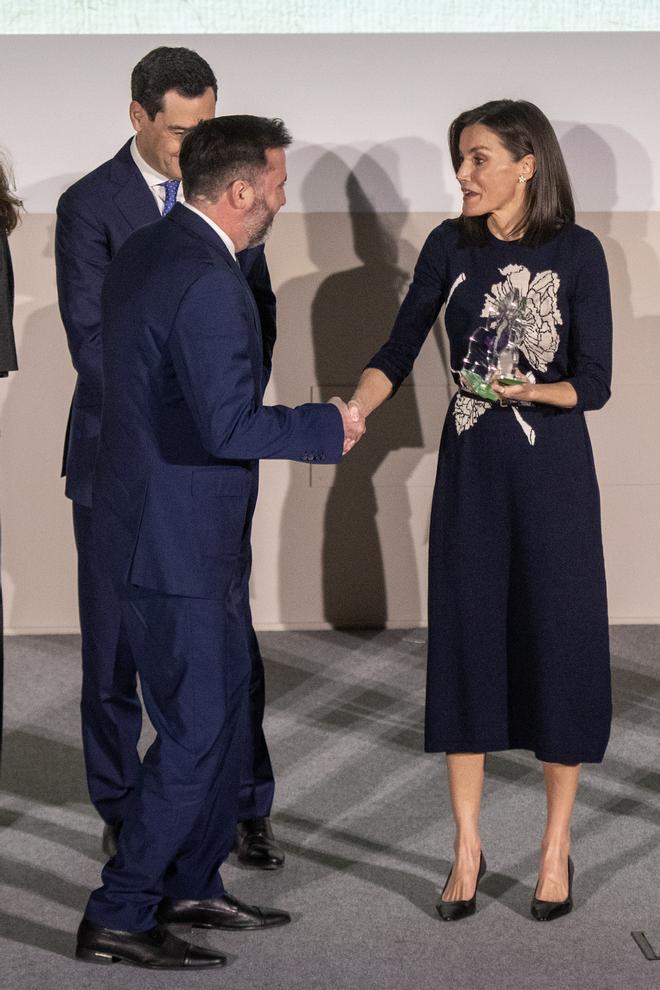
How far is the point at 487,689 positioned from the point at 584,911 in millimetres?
521

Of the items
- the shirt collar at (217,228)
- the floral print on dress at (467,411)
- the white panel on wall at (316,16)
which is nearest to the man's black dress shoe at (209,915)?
the floral print on dress at (467,411)

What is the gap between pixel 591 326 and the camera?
2.84 metres

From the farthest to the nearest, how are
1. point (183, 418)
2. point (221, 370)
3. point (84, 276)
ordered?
1. point (84, 276)
2. point (183, 418)
3. point (221, 370)

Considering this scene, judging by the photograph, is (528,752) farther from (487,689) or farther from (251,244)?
(251,244)

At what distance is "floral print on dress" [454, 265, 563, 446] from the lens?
2830 mm

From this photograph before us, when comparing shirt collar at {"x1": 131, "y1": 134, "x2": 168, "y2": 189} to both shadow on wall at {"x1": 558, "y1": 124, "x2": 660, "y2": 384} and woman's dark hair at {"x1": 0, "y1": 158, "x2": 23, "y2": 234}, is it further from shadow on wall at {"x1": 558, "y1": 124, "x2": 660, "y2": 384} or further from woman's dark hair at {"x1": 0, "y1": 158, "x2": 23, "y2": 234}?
shadow on wall at {"x1": 558, "y1": 124, "x2": 660, "y2": 384}

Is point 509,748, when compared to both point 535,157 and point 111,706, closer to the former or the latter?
point 111,706

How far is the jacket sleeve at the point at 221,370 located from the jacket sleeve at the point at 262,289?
2.06 ft

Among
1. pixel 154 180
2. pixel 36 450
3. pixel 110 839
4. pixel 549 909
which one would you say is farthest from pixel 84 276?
pixel 36 450

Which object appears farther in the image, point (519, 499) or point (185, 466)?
point (519, 499)

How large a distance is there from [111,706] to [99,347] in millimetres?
836

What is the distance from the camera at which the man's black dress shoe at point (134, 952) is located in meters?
2.70

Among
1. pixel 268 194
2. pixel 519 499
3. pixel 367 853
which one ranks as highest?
pixel 268 194

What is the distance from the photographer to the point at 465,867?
297 centimetres
